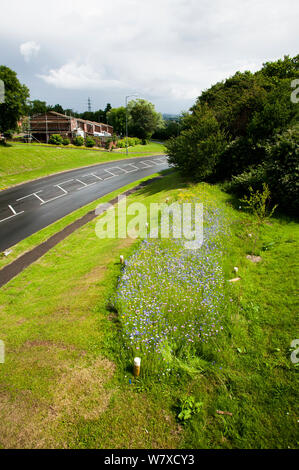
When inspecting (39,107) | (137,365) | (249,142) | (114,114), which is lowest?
(137,365)

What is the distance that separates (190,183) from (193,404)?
1713 centimetres

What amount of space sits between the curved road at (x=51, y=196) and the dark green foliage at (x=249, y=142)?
863cm

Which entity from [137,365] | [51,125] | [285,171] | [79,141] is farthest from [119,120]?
[137,365]

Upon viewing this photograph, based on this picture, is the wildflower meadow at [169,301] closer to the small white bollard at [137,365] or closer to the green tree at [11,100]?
the small white bollard at [137,365]

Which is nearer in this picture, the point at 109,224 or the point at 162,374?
the point at 162,374

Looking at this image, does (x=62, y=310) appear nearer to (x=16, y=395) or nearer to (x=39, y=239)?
(x=16, y=395)

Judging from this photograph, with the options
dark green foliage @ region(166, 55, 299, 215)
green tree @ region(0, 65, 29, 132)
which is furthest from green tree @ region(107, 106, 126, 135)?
dark green foliage @ region(166, 55, 299, 215)

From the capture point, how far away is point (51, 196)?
21.5 m

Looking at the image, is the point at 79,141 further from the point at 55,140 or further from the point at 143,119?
the point at 143,119

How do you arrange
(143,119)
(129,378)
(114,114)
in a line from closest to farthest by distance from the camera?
1. (129,378)
2. (143,119)
3. (114,114)

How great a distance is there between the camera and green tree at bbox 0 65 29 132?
117ft

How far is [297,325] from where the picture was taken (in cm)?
616

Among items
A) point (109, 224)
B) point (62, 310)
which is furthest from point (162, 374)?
point (109, 224)

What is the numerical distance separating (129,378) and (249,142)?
57.5ft
